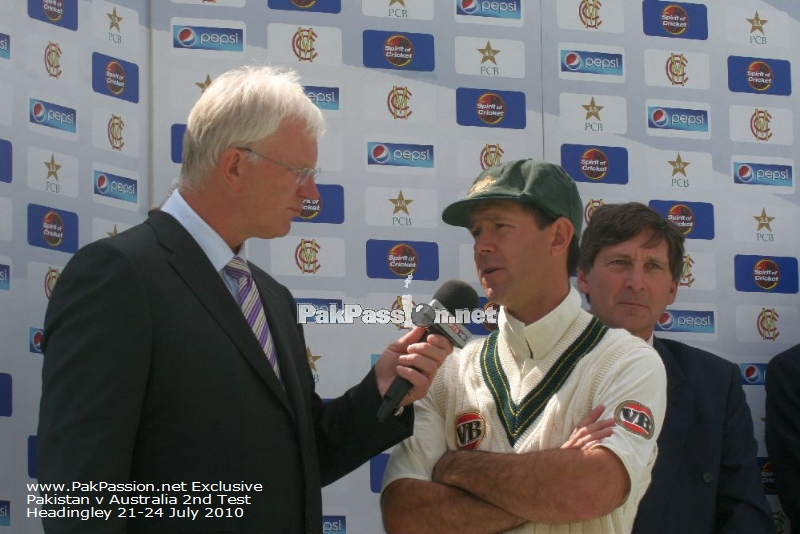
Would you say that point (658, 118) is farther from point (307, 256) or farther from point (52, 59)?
point (52, 59)

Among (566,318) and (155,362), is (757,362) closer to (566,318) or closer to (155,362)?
(566,318)

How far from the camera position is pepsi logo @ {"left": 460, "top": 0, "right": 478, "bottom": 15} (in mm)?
4754

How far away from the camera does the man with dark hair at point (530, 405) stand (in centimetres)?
280

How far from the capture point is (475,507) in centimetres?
290

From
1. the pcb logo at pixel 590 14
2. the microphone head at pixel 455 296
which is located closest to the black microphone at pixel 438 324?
the microphone head at pixel 455 296

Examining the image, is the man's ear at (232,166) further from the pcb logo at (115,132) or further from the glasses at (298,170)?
the pcb logo at (115,132)

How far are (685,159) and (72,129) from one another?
2559 millimetres

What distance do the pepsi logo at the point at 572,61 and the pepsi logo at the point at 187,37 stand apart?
61.8 inches

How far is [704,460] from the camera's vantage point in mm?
3977

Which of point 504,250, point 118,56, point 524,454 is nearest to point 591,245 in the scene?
point 504,250

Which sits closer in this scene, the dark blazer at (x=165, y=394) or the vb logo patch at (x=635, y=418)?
the dark blazer at (x=165, y=394)

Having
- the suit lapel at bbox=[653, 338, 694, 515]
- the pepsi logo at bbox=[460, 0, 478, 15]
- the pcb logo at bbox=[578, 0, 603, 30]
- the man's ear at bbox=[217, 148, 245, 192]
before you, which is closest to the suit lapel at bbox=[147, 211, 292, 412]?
the man's ear at bbox=[217, 148, 245, 192]

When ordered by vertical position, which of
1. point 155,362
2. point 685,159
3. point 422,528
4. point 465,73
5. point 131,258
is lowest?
point 422,528

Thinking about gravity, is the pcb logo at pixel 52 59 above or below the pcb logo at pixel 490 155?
above
